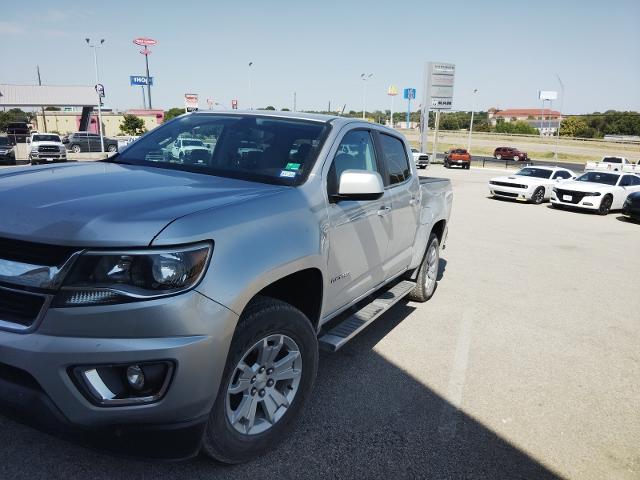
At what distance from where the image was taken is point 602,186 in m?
15.8

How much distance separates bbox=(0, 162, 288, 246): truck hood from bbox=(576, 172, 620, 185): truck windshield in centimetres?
1667

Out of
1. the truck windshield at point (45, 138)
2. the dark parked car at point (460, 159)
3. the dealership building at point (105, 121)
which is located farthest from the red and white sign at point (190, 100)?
the dealership building at point (105, 121)

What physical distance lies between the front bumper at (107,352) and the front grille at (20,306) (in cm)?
6

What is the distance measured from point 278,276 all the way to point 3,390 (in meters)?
1.27

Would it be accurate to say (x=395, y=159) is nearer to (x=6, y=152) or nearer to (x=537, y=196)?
(x=537, y=196)

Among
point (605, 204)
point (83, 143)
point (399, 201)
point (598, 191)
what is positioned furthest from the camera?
point (83, 143)

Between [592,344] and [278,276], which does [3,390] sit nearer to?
[278,276]

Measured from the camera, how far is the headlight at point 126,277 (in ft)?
6.61

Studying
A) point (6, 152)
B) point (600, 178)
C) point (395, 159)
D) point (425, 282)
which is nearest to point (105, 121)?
A: point (6, 152)

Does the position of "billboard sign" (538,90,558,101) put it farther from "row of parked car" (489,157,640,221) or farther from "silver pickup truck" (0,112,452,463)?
"silver pickup truck" (0,112,452,463)

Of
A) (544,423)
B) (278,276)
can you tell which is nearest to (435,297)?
(544,423)

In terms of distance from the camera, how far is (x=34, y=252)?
2082 millimetres

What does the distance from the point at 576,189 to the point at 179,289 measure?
1616cm

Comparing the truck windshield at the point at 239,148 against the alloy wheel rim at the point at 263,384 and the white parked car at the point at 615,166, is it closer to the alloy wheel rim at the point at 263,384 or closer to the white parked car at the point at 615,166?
the alloy wheel rim at the point at 263,384
